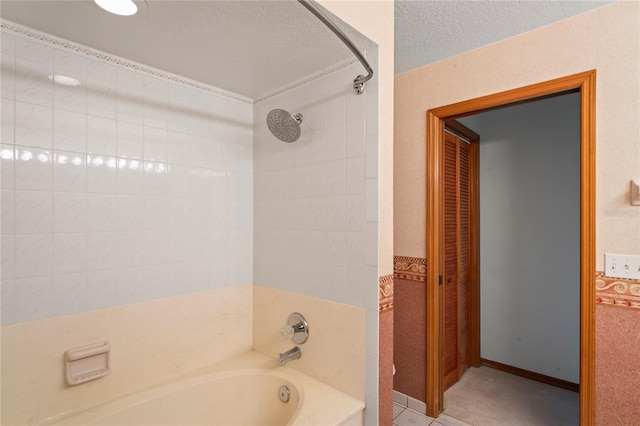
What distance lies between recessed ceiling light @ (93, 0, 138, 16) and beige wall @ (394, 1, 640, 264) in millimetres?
1752

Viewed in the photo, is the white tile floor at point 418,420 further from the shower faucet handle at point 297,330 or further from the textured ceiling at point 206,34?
the textured ceiling at point 206,34

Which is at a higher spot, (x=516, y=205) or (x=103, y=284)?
(x=516, y=205)

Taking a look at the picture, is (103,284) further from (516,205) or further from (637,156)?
(516,205)

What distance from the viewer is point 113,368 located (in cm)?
148

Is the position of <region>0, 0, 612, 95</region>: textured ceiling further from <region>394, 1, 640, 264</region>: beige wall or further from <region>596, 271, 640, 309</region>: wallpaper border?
<region>596, 271, 640, 309</region>: wallpaper border

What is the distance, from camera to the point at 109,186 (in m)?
1.49

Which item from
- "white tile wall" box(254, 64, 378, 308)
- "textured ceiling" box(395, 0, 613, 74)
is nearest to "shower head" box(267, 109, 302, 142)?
"white tile wall" box(254, 64, 378, 308)

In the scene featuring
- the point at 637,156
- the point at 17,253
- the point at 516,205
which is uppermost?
the point at 637,156

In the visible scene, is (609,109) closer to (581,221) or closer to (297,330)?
(581,221)

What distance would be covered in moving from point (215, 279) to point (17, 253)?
0.87 meters

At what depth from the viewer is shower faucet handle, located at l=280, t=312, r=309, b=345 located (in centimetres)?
168

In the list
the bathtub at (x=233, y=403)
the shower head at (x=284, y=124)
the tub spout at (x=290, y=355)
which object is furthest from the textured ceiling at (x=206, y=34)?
the bathtub at (x=233, y=403)

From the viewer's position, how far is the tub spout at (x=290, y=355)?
167 centimetres

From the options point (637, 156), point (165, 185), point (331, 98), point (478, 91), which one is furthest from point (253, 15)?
point (637, 156)
